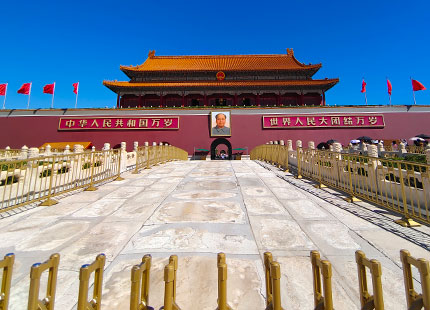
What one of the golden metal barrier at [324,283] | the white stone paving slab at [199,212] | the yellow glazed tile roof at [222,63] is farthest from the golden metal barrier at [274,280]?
the yellow glazed tile roof at [222,63]

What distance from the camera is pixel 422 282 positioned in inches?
39.1

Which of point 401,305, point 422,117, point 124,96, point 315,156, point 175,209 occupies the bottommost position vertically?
point 401,305

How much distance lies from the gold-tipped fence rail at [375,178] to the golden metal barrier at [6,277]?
14.3 feet

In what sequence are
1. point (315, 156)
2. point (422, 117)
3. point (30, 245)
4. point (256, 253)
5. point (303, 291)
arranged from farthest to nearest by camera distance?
point (422, 117)
point (315, 156)
point (30, 245)
point (256, 253)
point (303, 291)

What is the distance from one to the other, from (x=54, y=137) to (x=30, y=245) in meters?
21.2

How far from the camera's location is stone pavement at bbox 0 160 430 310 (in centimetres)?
165

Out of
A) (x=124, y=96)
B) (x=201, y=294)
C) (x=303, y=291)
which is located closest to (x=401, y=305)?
(x=303, y=291)

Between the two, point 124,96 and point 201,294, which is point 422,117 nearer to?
point 201,294

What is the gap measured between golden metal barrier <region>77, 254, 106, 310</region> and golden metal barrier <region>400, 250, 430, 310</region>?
5.33ft

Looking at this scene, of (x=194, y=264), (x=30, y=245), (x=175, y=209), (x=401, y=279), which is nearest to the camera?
(x=401, y=279)

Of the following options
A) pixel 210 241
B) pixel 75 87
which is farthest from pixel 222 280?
pixel 75 87

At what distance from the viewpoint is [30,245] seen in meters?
2.41

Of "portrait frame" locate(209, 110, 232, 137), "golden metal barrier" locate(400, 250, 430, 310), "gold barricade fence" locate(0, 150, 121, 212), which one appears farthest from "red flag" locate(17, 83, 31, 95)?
"golden metal barrier" locate(400, 250, 430, 310)

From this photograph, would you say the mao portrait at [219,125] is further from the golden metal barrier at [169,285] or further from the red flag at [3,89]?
the red flag at [3,89]
